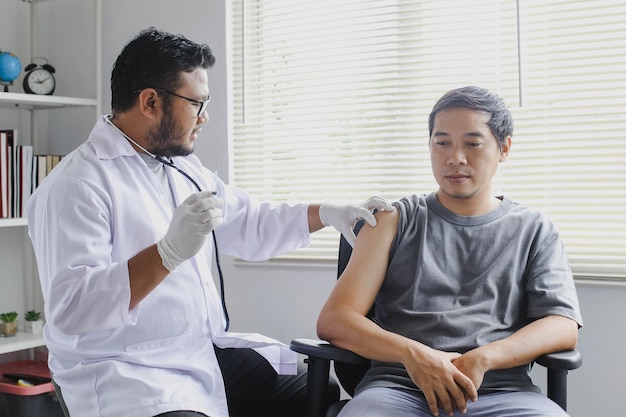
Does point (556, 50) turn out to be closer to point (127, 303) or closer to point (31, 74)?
point (127, 303)

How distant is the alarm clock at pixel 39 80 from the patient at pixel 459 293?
1829 mm

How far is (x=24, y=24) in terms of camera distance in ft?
10.7

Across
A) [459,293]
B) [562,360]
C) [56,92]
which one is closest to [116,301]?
[459,293]

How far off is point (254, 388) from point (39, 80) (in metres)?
1.80

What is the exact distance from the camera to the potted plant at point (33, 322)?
3.01 m

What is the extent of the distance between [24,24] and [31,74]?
38cm

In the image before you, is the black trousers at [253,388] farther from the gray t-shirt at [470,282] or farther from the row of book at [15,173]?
the row of book at [15,173]

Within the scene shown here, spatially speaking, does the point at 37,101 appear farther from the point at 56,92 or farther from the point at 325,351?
the point at 325,351

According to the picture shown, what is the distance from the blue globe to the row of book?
0.70 ft

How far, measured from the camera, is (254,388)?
1953 millimetres

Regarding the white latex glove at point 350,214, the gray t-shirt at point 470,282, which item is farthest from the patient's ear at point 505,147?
the white latex glove at point 350,214

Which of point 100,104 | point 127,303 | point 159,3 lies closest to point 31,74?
point 100,104

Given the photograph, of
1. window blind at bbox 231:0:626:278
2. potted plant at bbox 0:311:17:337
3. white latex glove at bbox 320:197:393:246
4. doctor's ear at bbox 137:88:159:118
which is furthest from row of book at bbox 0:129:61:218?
white latex glove at bbox 320:197:393:246

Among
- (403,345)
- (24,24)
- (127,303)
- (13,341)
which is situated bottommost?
(13,341)
